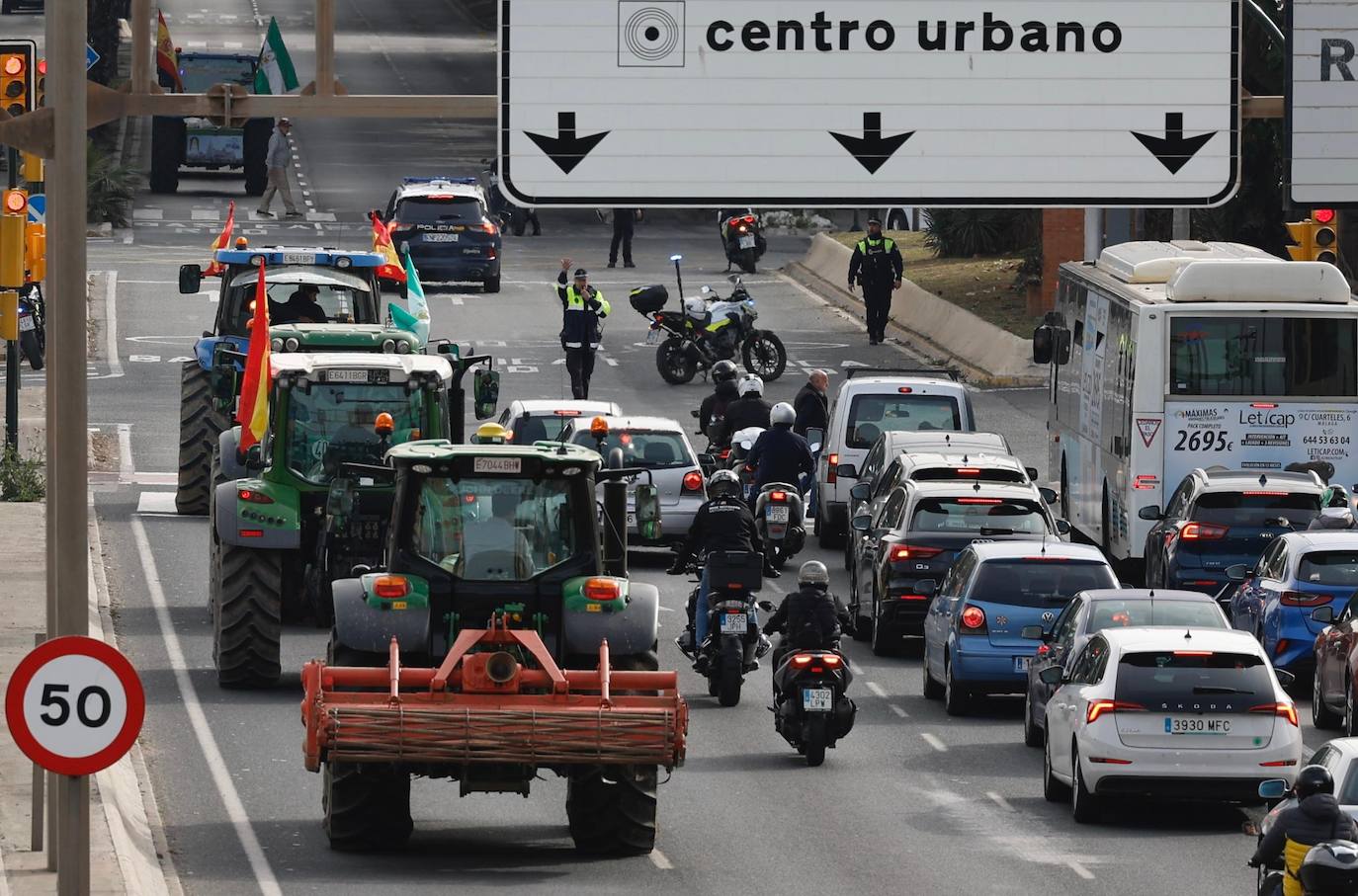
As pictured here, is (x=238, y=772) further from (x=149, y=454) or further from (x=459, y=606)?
(x=149, y=454)

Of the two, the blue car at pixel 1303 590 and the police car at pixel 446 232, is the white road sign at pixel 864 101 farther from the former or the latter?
the police car at pixel 446 232

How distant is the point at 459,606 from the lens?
57.1 feet

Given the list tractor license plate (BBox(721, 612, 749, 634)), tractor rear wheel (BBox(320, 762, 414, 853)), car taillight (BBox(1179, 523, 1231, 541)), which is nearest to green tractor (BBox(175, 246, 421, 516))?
tractor license plate (BBox(721, 612, 749, 634))

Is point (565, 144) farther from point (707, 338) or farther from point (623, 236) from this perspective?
point (623, 236)

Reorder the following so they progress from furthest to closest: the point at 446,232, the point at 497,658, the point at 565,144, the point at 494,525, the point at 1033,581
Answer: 1. the point at 446,232
2. the point at 1033,581
3. the point at 494,525
4. the point at 497,658
5. the point at 565,144

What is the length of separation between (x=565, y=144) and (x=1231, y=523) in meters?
14.7

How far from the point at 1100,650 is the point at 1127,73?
6.14 m

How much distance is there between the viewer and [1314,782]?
1395 centimetres

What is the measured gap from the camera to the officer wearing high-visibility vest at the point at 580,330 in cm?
4025

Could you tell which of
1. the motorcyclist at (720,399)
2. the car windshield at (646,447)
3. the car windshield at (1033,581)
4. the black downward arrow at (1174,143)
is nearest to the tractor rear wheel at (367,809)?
the black downward arrow at (1174,143)

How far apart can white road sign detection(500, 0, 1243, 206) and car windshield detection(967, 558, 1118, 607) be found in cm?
930

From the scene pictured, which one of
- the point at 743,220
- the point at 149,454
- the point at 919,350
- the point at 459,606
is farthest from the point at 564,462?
the point at 743,220

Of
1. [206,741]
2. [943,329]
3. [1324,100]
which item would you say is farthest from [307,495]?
[943,329]

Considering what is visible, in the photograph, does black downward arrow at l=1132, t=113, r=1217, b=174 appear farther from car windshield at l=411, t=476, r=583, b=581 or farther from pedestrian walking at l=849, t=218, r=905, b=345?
pedestrian walking at l=849, t=218, r=905, b=345
